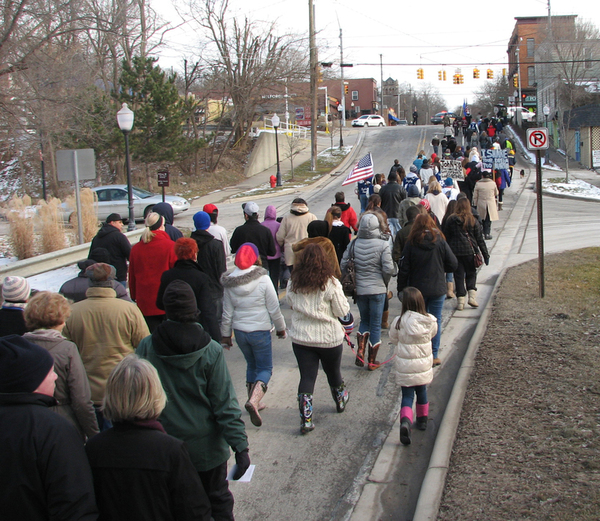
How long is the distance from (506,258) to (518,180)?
55.1 ft

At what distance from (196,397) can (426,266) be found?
3.88 metres

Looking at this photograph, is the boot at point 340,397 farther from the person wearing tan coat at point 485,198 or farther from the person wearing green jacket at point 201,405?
the person wearing tan coat at point 485,198

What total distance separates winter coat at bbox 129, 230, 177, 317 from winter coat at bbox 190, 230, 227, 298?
0.37m

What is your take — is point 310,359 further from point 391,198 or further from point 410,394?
point 391,198

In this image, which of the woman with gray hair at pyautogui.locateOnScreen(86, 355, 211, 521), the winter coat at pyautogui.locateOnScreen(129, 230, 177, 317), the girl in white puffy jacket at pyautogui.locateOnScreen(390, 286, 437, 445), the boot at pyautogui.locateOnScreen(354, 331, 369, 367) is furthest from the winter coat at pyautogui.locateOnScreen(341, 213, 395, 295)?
the woman with gray hair at pyautogui.locateOnScreen(86, 355, 211, 521)

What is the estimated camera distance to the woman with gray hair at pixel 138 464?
2.51m

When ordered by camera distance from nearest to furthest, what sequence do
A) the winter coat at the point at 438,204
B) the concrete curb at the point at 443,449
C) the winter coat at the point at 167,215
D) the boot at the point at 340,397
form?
1. the concrete curb at the point at 443,449
2. the boot at the point at 340,397
3. the winter coat at the point at 167,215
4. the winter coat at the point at 438,204

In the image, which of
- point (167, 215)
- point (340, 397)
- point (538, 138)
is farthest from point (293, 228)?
point (538, 138)

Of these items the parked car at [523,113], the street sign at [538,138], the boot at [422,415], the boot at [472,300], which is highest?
the parked car at [523,113]

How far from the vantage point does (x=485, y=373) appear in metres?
6.38

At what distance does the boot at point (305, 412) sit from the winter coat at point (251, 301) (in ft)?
2.26

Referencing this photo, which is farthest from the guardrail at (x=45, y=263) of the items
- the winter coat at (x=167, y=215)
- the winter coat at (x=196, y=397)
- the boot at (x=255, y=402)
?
the winter coat at (x=196, y=397)

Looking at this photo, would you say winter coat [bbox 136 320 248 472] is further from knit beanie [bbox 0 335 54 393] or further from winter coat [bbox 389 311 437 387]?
winter coat [bbox 389 311 437 387]

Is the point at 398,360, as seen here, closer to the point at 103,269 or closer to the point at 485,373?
the point at 485,373
